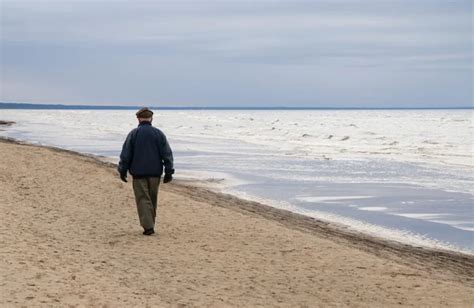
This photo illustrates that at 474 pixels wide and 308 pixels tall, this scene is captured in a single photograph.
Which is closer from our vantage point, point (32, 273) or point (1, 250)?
point (32, 273)

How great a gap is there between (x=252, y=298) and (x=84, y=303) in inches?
63.5

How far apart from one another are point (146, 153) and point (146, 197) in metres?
0.62

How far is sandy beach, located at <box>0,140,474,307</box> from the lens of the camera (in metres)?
6.92

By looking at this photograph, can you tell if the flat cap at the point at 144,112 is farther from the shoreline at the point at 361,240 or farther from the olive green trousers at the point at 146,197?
the shoreline at the point at 361,240

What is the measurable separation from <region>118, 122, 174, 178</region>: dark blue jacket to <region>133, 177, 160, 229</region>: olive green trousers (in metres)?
0.11

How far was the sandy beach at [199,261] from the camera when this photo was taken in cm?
692

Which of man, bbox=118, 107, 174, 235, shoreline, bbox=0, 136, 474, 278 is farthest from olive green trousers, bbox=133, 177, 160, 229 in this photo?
shoreline, bbox=0, 136, 474, 278

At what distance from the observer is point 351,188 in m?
20.2

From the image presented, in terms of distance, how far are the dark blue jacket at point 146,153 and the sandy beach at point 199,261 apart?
95cm

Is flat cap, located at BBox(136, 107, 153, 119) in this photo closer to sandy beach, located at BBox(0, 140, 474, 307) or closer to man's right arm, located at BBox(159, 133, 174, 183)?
man's right arm, located at BBox(159, 133, 174, 183)

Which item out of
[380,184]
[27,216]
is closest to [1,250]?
[27,216]

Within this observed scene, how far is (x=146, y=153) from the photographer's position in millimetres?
9703

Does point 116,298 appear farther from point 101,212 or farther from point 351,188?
point 351,188

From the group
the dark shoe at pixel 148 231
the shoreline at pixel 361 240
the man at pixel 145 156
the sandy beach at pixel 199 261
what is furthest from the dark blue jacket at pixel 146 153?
the shoreline at pixel 361 240
